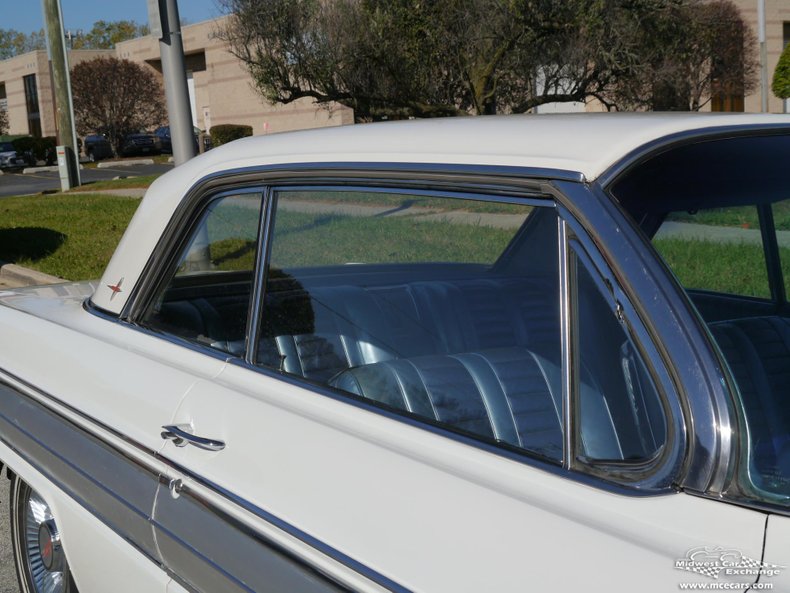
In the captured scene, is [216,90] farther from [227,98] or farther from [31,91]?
[31,91]

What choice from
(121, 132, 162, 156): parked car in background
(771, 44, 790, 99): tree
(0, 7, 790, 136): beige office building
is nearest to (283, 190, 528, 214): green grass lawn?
(0, 7, 790, 136): beige office building

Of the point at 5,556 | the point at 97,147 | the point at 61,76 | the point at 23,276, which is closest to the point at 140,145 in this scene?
the point at 97,147

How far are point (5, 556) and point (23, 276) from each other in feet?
24.4

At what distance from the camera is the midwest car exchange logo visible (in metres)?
1.26

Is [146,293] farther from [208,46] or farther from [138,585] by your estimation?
[208,46]

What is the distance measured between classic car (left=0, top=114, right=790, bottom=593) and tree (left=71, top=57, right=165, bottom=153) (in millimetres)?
46642

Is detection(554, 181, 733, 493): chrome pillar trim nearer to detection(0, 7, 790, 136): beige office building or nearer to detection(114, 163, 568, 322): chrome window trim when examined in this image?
detection(114, 163, 568, 322): chrome window trim

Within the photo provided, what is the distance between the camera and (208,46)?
145 ft

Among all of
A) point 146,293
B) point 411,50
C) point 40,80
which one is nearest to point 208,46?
point 40,80

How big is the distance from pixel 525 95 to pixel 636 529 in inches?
739

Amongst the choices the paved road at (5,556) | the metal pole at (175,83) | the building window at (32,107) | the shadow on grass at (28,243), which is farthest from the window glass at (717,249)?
the building window at (32,107)

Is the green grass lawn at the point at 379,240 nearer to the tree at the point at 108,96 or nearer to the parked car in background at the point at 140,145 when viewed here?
the parked car in background at the point at 140,145

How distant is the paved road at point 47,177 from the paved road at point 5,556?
26917 millimetres

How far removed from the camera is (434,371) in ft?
6.93
